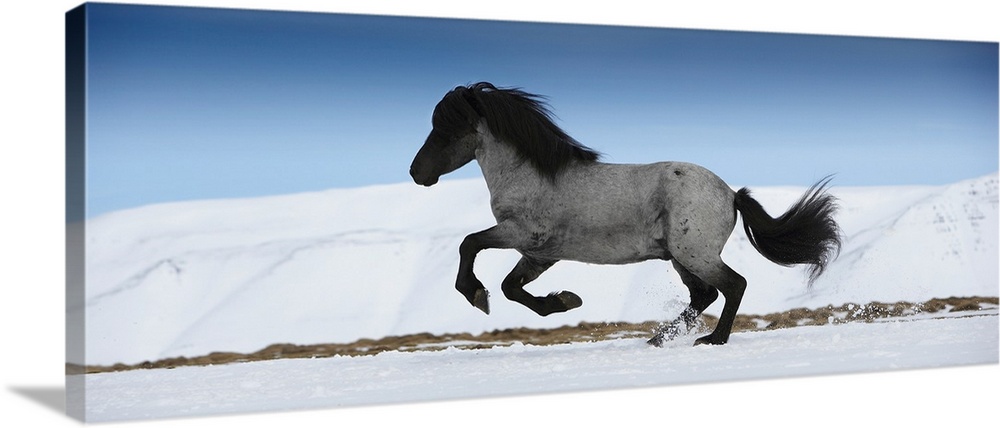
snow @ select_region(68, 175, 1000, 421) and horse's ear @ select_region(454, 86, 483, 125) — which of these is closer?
snow @ select_region(68, 175, 1000, 421)

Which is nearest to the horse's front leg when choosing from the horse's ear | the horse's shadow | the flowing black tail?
the horse's ear

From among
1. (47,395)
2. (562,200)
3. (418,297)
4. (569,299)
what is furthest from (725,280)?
(47,395)

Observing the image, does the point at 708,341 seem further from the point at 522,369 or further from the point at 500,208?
the point at 500,208

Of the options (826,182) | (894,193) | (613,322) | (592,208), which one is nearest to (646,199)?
(592,208)

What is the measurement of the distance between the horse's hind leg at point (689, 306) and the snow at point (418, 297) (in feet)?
0.29

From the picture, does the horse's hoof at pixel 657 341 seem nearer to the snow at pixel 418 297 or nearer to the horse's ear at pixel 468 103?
Answer: the snow at pixel 418 297

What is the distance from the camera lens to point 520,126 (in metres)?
6.91

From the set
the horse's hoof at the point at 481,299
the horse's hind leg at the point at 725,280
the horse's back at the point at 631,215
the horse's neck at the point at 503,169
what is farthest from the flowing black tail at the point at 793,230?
the horse's hoof at the point at 481,299

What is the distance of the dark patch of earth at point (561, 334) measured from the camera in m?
6.63

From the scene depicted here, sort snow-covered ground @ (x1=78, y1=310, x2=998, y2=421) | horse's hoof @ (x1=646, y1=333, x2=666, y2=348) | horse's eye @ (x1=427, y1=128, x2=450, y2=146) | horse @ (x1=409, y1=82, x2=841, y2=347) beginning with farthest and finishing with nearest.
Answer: horse's hoof @ (x1=646, y1=333, x2=666, y2=348)
horse's eye @ (x1=427, y1=128, x2=450, y2=146)
horse @ (x1=409, y1=82, x2=841, y2=347)
snow-covered ground @ (x1=78, y1=310, x2=998, y2=421)

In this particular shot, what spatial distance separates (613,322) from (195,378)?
2.42 m

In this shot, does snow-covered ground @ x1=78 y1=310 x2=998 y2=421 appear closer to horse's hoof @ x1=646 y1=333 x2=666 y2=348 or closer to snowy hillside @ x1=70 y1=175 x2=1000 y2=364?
horse's hoof @ x1=646 y1=333 x2=666 y2=348

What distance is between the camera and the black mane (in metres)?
6.90

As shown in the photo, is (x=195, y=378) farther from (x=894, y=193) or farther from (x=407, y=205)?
(x=894, y=193)
